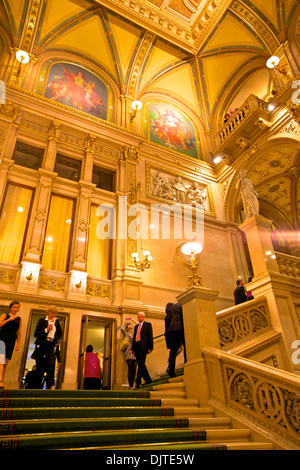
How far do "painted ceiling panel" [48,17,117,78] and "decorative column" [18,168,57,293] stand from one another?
6458 mm

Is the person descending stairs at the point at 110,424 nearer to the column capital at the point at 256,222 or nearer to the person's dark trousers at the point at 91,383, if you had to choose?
the person's dark trousers at the point at 91,383

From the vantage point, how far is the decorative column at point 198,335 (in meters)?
4.39

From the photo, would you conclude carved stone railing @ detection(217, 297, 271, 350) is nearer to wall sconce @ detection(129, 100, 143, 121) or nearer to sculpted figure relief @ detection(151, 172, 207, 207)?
sculpted figure relief @ detection(151, 172, 207, 207)

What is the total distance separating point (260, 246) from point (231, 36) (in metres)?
10.7

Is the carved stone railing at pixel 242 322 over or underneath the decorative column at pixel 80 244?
underneath

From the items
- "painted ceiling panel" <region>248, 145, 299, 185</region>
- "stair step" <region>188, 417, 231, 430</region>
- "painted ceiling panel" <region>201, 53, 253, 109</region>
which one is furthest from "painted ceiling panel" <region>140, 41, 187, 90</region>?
"stair step" <region>188, 417, 231, 430</region>

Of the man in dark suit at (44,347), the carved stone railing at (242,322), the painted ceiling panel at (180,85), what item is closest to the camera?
the man in dark suit at (44,347)

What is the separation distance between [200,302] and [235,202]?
9578 mm

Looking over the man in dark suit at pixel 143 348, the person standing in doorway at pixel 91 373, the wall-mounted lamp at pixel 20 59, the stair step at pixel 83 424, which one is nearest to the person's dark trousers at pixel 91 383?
the person standing in doorway at pixel 91 373

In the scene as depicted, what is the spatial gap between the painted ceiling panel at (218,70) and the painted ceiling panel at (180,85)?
0.69 meters

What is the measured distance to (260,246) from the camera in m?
7.20

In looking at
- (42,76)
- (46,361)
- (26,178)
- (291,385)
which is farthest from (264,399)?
(42,76)

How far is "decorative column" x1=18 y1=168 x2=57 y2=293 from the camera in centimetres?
833

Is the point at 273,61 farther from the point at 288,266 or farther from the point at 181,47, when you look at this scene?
the point at 288,266
